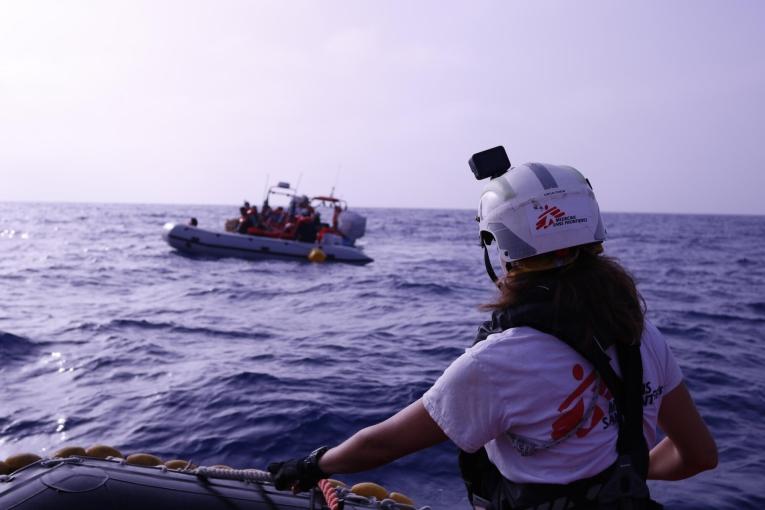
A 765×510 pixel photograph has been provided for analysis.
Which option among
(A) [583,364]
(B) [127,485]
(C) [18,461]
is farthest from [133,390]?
(A) [583,364]

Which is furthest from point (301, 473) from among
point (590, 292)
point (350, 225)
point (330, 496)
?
point (350, 225)

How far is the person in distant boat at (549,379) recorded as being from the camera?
5.69ft

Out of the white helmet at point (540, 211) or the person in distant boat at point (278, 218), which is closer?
the white helmet at point (540, 211)

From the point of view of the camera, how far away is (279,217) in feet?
91.4

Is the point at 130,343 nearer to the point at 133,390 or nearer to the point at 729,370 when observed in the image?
the point at 133,390

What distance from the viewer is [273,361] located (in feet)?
29.4

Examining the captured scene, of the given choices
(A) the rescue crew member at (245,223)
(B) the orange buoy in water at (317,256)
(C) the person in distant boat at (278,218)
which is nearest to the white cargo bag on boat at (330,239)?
(B) the orange buoy in water at (317,256)

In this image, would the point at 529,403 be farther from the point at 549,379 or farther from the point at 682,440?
the point at 682,440

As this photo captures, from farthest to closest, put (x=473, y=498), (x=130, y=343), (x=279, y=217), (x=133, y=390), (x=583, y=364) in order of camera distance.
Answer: (x=279, y=217) → (x=130, y=343) → (x=133, y=390) → (x=473, y=498) → (x=583, y=364)

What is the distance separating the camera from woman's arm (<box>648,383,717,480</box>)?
2.17 metres

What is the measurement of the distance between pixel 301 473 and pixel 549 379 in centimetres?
102

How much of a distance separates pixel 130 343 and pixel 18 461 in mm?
6260

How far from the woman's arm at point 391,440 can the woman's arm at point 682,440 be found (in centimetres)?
82

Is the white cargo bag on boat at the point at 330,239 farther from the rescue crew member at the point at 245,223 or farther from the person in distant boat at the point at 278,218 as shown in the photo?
the rescue crew member at the point at 245,223
